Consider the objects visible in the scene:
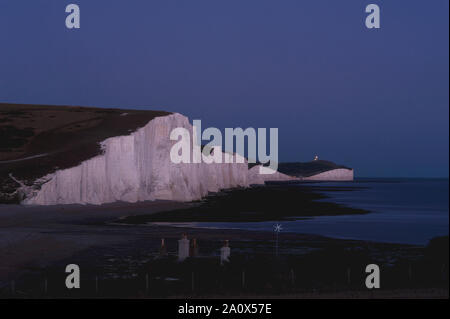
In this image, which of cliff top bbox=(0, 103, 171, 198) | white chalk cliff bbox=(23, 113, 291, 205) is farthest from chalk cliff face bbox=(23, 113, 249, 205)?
cliff top bbox=(0, 103, 171, 198)

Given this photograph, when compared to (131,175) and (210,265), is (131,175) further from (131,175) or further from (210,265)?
→ (210,265)

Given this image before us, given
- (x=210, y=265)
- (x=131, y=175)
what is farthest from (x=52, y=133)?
(x=210, y=265)

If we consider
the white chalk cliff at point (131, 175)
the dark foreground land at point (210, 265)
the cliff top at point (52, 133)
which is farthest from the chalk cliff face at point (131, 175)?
the dark foreground land at point (210, 265)

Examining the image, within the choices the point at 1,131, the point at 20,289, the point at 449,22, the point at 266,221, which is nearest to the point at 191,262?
the point at 20,289

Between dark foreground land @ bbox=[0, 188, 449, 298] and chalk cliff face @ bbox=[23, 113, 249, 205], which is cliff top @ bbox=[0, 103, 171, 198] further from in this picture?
dark foreground land @ bbox=[0, 188, 449, 298]

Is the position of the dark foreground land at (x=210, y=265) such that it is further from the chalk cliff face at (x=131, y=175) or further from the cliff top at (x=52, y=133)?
the cliff top at (x=52, y=133)
